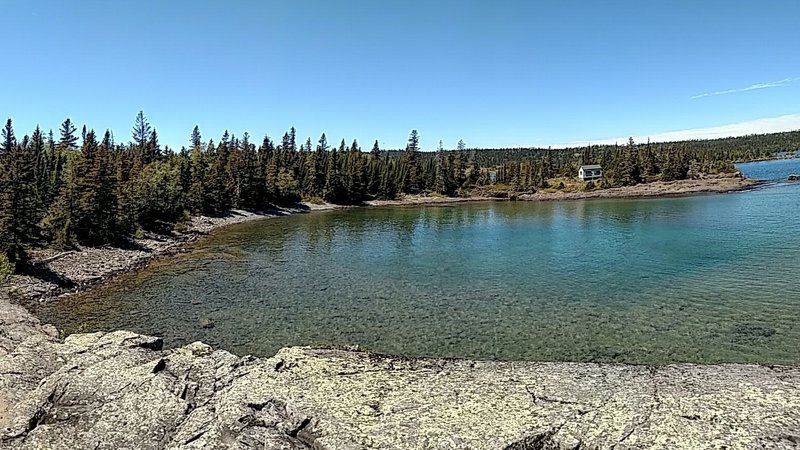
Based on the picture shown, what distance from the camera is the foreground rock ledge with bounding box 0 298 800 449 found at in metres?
10.6

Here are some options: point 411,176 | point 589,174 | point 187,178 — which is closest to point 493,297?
point 187,178

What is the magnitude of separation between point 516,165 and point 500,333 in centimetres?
13718

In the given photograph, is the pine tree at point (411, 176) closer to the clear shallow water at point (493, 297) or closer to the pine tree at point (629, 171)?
the pine tree at point (629, 171)

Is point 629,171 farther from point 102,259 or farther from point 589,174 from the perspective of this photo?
point 102,259

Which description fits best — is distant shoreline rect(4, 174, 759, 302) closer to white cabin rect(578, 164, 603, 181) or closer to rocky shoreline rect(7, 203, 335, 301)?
rocky shoreline rect(7, 203, 335, 301)

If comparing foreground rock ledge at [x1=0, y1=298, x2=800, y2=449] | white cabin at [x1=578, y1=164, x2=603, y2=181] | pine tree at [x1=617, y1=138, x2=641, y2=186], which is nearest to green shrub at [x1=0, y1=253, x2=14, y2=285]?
foreground rock ledge at [x1=0, y1=298, x2=800, y2=449]

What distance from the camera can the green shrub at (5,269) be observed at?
1178 inches

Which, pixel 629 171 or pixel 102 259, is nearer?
pixel 102 259

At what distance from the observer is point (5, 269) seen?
30375 millimetres

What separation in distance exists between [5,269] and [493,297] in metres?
31.3

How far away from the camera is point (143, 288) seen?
31.9 metres

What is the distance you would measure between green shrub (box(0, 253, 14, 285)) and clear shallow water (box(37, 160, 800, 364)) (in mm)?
5317

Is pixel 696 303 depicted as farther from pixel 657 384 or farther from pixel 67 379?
pixel 67 379

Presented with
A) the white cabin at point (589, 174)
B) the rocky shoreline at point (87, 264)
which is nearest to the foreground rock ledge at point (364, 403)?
the rocky shoreline at point (87, 264)
